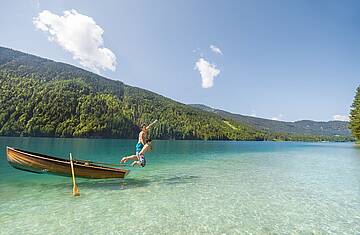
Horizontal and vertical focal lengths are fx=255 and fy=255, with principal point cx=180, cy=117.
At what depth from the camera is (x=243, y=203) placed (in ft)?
39.8

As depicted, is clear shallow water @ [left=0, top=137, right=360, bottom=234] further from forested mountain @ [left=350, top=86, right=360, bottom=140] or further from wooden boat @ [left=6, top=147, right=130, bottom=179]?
forested mountain @ [left=350, top=86, right=360, bottom=140]

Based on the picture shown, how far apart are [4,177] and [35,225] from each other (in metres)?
12.4

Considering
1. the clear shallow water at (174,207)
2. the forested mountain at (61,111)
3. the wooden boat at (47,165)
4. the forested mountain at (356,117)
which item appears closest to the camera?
the clear shallow water at (174,207)

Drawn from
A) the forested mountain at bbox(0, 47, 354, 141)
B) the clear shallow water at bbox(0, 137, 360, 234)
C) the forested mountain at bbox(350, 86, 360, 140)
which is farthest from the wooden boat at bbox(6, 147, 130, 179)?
the forested mountain at bbox(0, 47, 354, 141)

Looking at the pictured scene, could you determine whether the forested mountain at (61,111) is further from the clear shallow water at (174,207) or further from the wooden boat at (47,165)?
the clear shallow water at (174,207)

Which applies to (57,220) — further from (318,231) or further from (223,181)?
(223,181)

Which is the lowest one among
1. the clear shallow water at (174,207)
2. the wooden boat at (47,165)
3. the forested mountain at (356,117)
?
the clear shallow water at (174,207)

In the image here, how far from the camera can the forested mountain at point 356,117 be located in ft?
235

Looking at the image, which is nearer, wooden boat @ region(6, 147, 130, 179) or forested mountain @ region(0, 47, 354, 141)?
wooden boat @ region(6, 147, 130, 179)

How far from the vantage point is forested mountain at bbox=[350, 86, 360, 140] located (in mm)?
71750

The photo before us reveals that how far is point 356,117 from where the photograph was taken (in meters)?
73.0


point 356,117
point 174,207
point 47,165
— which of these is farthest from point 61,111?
point 174,207

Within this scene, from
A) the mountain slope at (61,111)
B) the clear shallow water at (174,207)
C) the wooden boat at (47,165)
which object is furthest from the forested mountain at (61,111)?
the clear shallow water at (174,207)

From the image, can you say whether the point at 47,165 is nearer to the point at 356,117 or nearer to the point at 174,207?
the point at 174,207
